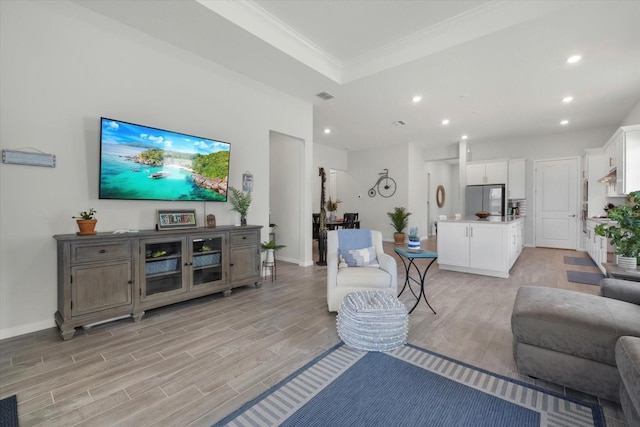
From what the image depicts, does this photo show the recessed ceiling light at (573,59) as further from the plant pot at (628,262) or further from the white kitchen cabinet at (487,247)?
the plant pot at (628,262)

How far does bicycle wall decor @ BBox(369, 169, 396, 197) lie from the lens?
859 centimetres

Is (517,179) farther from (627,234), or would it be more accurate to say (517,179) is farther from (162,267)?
(162,267)

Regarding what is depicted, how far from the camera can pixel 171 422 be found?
1.50 meters

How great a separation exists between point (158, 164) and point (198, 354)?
6.87 ft

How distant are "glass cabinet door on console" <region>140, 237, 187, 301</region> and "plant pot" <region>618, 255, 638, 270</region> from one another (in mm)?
4377

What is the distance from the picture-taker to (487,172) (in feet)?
25.7

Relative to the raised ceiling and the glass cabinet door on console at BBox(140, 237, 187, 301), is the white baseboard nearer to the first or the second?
the glass cabinet door on console at BBox(140, 237, 187, 301)

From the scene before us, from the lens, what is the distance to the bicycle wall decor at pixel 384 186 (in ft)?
28.2

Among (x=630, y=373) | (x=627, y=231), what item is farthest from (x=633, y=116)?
(x=630, y=373)

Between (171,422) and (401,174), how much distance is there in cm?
792

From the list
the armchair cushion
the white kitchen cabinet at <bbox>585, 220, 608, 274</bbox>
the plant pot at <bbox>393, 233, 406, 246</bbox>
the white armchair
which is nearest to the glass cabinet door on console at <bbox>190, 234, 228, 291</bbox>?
the white armchair

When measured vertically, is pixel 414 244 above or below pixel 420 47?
below

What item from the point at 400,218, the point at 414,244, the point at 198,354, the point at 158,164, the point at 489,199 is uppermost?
the point at 158,164

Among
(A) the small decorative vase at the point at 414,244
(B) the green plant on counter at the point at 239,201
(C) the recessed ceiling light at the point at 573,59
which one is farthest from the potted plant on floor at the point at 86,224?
(C) the recessed ceiling light at the point at 573,59
